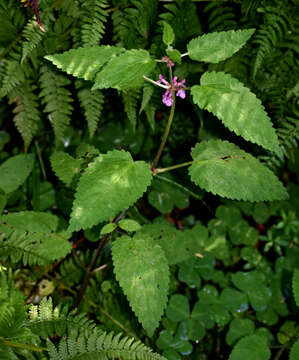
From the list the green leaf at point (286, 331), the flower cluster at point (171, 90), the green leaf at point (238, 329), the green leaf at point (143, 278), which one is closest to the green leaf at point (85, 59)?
the flower cluster at point (171, 90)

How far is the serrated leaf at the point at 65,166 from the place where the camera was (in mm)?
2160

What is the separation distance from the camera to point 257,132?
5.32ft

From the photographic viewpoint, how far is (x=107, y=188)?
158 centimetres

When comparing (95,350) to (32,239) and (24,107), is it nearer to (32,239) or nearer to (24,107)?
(32,239)

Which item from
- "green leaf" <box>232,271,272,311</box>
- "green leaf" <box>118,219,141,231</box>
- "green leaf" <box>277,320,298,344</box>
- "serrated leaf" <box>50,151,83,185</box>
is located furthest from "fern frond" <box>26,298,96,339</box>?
"green leaf" <box>277,320,298,344</box>

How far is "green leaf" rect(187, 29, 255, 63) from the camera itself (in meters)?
1.62

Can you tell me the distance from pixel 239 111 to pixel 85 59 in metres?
0.81

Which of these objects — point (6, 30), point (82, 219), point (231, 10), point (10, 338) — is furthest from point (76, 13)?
point (10, 338)

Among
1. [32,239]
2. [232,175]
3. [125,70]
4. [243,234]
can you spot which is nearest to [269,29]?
[232,175]

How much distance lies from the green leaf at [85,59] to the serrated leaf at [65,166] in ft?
2.31

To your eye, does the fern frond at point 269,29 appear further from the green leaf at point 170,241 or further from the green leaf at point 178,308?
the green leaf at point 178,308

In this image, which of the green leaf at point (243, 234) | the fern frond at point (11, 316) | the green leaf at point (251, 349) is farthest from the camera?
the green leaf at point (243, 234)

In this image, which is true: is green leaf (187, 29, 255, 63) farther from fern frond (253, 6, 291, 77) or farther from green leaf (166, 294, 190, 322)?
green leaf (166, 294, 190, 322)

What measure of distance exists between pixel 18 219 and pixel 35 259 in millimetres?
299
